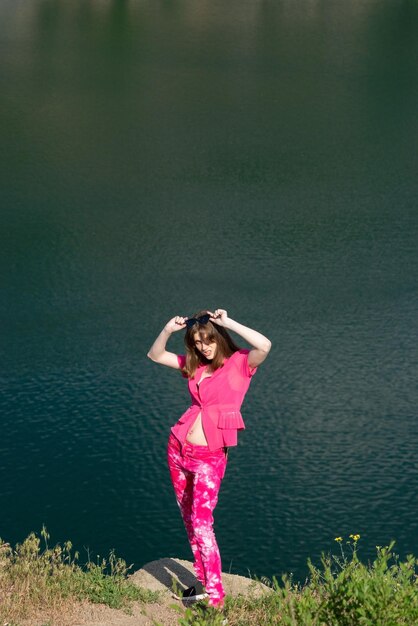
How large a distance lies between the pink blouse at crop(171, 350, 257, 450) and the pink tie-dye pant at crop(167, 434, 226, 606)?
0.09 m

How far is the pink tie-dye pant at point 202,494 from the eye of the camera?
5.78 meters

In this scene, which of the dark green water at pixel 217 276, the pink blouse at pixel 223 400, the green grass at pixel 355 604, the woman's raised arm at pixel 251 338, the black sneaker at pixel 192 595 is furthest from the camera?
the dark green water at pixel 217 276

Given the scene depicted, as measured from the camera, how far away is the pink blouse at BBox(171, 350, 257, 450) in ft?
19.0

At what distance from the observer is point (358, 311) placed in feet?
44.9

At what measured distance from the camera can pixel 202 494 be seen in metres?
5.79

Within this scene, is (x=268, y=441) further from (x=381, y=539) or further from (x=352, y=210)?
(x=352, y=210)

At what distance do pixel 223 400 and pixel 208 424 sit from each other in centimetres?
16

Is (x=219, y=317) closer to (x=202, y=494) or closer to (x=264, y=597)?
(x=202, y=494)

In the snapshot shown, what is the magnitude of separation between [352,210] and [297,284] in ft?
11.9

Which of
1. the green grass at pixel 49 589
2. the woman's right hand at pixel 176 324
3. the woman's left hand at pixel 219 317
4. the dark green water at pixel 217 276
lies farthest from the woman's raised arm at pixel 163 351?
the dark green water at pixel 217 276

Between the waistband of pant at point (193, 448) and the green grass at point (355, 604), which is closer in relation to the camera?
the green grass at point (355, 604)

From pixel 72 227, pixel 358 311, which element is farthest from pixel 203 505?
pixel 72 227

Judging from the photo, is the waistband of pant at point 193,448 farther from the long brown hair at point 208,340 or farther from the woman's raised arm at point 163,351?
the woman's raised arm at point 163,351

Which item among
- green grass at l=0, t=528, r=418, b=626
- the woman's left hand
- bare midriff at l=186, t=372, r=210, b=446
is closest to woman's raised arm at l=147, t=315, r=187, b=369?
the woman's left hand
